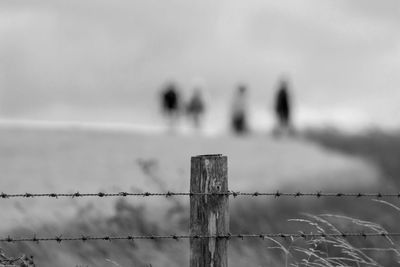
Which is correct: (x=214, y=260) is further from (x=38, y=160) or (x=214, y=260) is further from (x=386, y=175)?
(x=386, y=175)

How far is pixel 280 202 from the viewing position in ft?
60.8

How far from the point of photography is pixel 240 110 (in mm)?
27484

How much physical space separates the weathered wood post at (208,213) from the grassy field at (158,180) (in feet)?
7.97

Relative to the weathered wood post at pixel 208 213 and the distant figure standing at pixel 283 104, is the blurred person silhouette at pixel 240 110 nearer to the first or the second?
the distant figure standing at pixel 283 104

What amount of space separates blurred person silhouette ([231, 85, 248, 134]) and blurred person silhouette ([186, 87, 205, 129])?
909 millimetres

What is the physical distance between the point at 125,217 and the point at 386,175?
16038 mm

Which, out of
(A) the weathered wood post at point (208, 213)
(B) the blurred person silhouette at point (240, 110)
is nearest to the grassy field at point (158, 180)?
(B) the blurred person silhouette at point (240, 110)

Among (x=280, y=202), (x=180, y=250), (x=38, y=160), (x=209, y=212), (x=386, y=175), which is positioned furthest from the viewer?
(x=386, y=175)

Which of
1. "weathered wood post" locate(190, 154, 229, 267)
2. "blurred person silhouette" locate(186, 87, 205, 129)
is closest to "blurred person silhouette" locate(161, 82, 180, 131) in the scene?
"blurred person silhouette" locate(186, 87, 205, 129)

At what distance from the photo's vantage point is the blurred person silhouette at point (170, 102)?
1095 inches

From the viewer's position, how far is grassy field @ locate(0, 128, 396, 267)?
30.3 feet

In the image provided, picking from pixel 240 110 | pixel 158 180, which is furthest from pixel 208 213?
pixel 240 110

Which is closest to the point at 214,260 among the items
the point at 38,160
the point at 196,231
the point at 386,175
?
the point at 196,231

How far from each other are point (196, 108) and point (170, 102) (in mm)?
808
